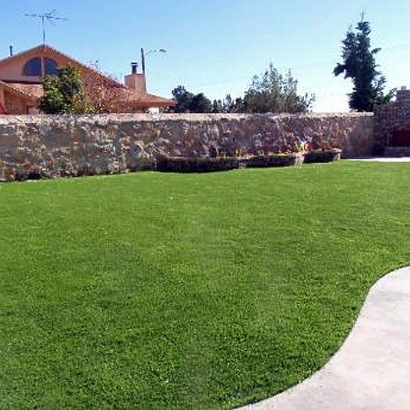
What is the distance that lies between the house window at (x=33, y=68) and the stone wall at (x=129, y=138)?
20.8 meters

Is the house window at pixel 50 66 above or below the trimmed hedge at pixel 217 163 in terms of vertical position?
above

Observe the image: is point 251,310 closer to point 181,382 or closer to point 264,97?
point 181,382

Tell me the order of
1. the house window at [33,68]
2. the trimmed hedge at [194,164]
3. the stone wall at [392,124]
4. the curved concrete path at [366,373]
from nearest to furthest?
1. the curved concrete path at [366,373]
2. the trimmed hedge at [194,164]
3. the stone wall at [392,124]
4. the house window at [33,68]

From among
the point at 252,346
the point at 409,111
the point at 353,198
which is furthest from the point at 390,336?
the point at 409,111

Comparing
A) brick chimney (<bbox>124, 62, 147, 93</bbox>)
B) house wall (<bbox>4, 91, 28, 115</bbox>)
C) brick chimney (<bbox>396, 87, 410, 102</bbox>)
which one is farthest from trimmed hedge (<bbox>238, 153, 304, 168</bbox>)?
brick chimney (<bbox>124, 62, 147, 93</bbox>)

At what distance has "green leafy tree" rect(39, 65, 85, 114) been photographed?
17091 millimetres

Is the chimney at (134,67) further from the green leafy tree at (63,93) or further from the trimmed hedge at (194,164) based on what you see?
the trimmed hedge at (194,164)

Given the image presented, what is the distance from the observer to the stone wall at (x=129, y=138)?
11.5m

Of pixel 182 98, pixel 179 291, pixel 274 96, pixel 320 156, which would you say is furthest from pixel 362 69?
pixel 179 291

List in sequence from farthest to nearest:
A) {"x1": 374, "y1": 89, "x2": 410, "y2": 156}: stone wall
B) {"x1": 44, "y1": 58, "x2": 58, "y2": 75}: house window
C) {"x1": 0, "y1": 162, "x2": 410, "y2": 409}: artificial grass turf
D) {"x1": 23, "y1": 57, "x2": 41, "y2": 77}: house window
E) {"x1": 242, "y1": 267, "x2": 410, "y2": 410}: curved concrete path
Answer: {"x1": 44, "y1": 58, "x2": 58, "y2": 75}: house window
{"x1": 23, "y1": 57, "x2": 41, "y2": 77}: house window
{"x1": 374, "y1": 89, "x2": 410, "y2": 156}: stone wall
{"x1": 0, "y1": 162, "x2": 410, "y2": 409}: artificial grass turf
{"x1": 242, "y1": 267, "x2": 410, "y2": 410}: curved concrete path

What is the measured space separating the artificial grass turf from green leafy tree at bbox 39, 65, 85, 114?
30.9ft

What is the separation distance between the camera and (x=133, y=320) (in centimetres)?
397

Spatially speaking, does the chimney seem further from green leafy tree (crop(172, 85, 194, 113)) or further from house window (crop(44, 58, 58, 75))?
green leafy tree (crop(172, 85, 194, 113))

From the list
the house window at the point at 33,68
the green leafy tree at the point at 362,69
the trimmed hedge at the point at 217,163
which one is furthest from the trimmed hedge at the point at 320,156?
the house window at the point at 33,68
